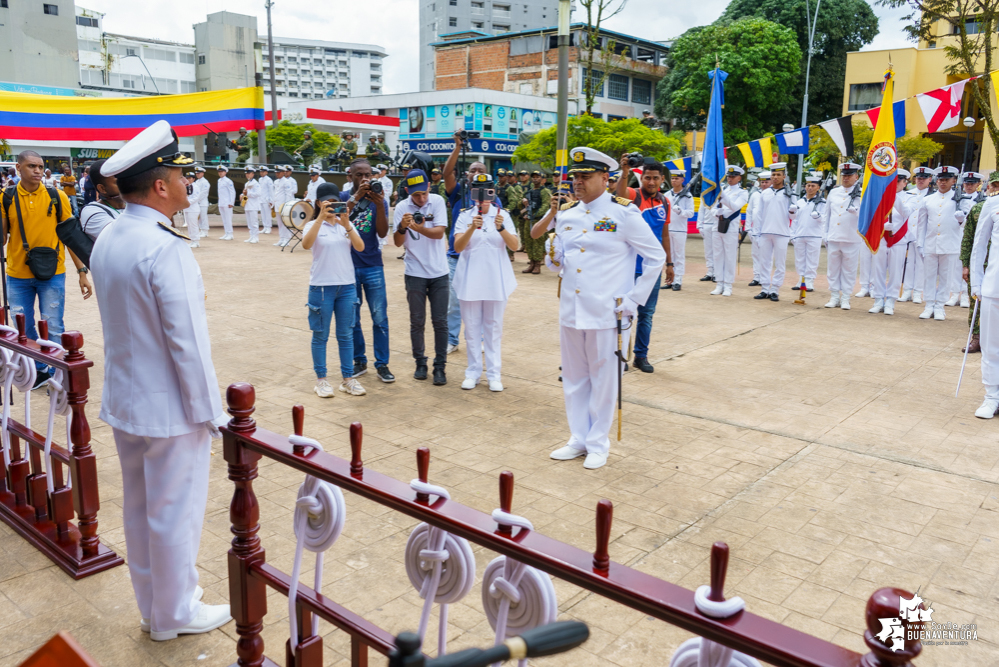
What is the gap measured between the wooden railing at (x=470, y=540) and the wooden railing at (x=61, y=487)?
53.9 inches

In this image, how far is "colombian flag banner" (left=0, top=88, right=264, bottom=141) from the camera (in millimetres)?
14219

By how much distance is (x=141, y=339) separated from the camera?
2834 millimetres

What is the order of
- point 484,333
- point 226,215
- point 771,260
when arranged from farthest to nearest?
point 226,215 → point 771,260 → point 484,333

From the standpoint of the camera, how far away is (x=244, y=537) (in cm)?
259

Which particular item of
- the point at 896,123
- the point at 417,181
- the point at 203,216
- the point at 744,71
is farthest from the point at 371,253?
the point at 744,71

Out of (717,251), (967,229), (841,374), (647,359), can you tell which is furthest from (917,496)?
(717,251)

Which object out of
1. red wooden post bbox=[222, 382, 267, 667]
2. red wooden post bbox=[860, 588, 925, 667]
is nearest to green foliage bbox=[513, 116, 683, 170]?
red wooden post bbox=[222, 382, 267, 667]

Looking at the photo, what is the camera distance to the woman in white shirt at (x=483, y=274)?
22.4 ft

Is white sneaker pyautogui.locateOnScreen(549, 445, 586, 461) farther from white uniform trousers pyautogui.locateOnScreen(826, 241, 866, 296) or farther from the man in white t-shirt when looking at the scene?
white uniform trousers pyautogui.locateOnScreen(826, 241, 866, 296)

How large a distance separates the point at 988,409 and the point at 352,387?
5393 millimetres

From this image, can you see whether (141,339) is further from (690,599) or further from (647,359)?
(647,359)

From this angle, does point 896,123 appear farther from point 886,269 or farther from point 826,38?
point 826,38

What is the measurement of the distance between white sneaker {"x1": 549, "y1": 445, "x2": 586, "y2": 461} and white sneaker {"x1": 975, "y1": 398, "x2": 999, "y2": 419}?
355 centimetres

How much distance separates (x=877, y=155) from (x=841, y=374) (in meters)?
3.94
